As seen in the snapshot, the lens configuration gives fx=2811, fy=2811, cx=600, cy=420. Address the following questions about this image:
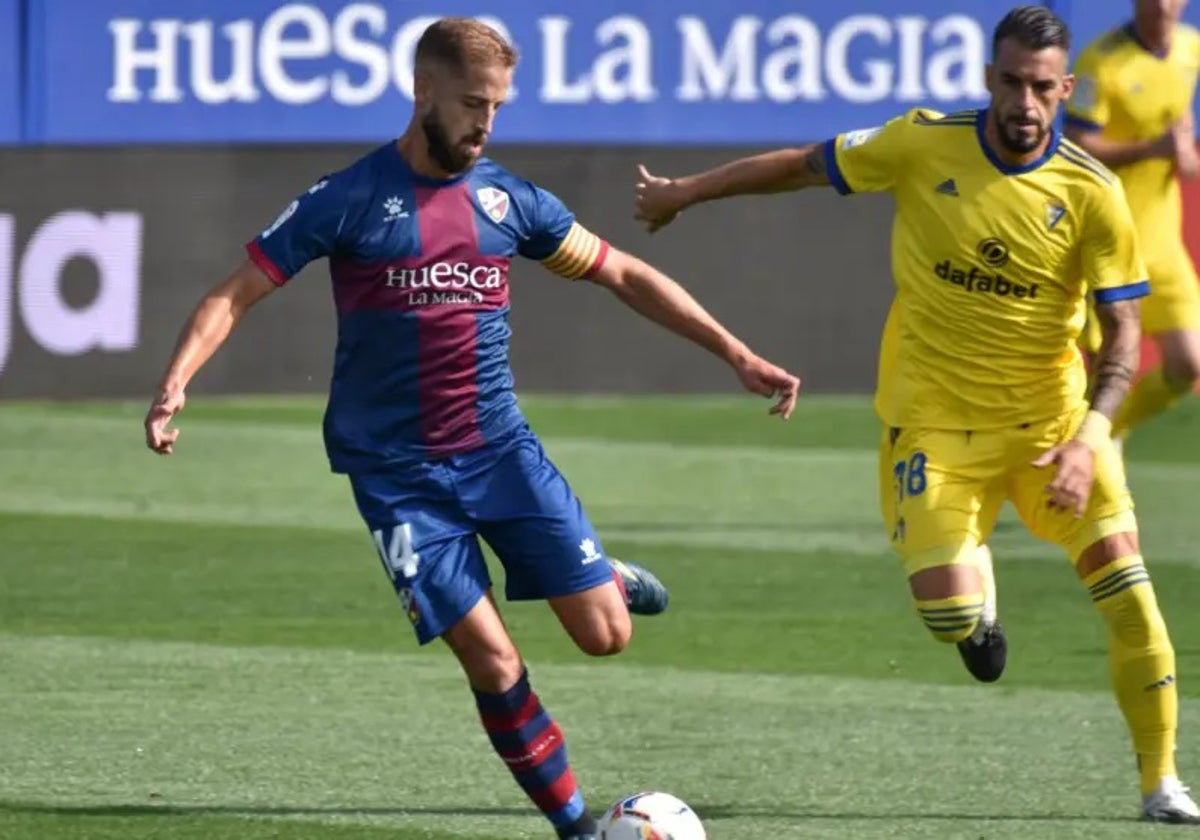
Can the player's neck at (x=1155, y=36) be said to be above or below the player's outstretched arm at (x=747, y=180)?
below

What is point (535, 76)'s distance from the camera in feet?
67.1

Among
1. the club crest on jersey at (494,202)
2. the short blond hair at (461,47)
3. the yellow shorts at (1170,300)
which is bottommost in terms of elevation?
the yellow shorts at (1170,300)

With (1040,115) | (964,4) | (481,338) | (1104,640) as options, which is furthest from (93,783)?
(964,4)

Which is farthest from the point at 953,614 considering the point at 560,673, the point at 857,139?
the point at 560,673

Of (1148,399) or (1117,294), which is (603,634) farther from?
(1148,399)

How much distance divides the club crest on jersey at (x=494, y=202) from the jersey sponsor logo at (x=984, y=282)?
4.87 feet

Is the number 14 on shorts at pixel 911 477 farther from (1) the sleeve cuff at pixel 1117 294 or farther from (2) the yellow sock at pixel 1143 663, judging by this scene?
(1) the sleeve cuff at pixel 1117 294

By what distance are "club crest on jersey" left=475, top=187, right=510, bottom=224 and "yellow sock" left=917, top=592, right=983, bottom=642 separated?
171 centimetres

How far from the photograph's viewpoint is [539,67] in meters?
20.5

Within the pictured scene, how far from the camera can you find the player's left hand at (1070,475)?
715 cm

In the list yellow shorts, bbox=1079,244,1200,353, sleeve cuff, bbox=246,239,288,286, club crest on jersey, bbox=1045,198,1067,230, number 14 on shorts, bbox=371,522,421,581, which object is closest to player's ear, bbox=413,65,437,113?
sleeve cuff, bbox=246,239,288,286

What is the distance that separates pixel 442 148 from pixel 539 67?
13538 mm

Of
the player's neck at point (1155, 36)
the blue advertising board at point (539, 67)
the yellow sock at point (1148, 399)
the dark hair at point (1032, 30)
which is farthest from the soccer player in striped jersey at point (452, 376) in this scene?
the blue advertising board at point (539, 67)

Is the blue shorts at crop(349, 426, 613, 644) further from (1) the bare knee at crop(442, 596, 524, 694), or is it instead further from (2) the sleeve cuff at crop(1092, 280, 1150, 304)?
(2) the sleeve cuff at crop(1092, 280, 1150, 304)
